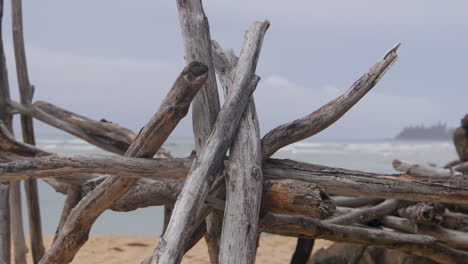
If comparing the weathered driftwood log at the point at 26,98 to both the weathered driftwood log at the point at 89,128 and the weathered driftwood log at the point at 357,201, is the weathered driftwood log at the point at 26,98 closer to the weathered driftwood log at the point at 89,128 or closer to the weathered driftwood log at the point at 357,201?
the weathered driftwood log at the point at 89,128

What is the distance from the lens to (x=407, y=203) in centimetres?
389

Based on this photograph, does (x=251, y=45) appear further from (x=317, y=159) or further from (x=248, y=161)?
(x=317, y=159)

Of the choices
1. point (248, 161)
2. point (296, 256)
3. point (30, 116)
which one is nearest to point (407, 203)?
point (296, 256)

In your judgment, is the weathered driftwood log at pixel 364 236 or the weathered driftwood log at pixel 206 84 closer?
the weathered driftwood log at pixel 206 84

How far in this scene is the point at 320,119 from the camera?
9.27ft

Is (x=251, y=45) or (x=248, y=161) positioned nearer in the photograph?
(x=248, y=161)

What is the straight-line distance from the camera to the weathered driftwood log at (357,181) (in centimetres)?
261

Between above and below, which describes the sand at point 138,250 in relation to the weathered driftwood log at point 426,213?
below

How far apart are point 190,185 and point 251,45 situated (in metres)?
1.06

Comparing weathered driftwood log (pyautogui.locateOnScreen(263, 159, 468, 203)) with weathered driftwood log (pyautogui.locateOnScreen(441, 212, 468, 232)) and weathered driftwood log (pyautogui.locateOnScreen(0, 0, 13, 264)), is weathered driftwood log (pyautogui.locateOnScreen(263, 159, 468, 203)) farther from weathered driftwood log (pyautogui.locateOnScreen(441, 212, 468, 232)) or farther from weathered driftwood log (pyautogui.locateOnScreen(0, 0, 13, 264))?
weathered driftwood log (pyautogui.locateOnScreen(0, 0, 13, 264))

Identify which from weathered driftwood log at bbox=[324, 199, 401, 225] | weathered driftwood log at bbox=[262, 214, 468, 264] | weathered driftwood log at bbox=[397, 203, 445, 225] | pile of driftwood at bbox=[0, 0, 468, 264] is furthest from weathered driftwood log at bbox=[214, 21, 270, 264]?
weathered driftwood log at bbox=[397, 203, 445, 225]

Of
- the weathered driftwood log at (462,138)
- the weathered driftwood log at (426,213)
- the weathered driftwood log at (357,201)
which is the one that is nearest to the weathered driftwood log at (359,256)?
the weathered driftwood log at (357,201)

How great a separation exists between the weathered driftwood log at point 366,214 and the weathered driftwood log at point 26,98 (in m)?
2.69

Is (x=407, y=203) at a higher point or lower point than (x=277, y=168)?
lower
